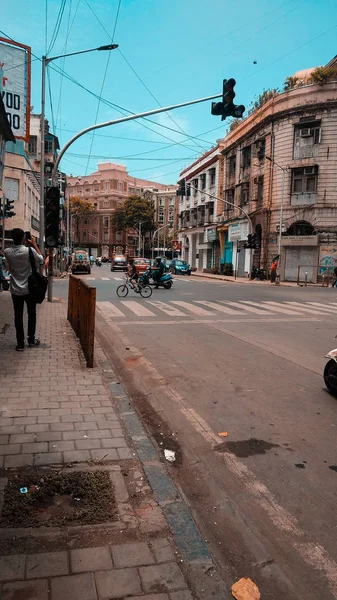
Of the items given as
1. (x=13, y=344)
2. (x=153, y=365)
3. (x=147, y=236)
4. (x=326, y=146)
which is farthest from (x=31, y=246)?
(x=147, y=236)

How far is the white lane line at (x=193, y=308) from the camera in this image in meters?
13.8

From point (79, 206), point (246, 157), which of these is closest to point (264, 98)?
point (246, 157)

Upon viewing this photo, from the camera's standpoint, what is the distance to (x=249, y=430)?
15.2ft

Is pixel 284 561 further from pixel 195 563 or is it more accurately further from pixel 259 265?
pixel 259 265

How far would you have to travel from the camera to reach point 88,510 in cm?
303

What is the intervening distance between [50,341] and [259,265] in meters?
32.7

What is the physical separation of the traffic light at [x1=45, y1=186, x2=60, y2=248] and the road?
404 centimetres

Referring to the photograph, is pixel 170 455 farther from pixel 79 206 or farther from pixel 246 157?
pixel 79 206

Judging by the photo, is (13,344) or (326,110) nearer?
(13,344)

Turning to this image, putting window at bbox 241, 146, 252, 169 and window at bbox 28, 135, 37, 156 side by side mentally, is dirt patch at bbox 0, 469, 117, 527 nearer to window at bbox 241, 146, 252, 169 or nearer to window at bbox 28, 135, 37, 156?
window at bbox 241, 146, 252, 169

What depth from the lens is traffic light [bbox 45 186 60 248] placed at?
12.7 meters

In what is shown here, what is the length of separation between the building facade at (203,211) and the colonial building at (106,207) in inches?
1410

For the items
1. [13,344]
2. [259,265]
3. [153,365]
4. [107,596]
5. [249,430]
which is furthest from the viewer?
[259,265]

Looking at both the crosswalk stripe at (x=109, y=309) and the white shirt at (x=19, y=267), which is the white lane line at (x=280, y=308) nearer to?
the crosswalk stripe at (x=109, y=309)
